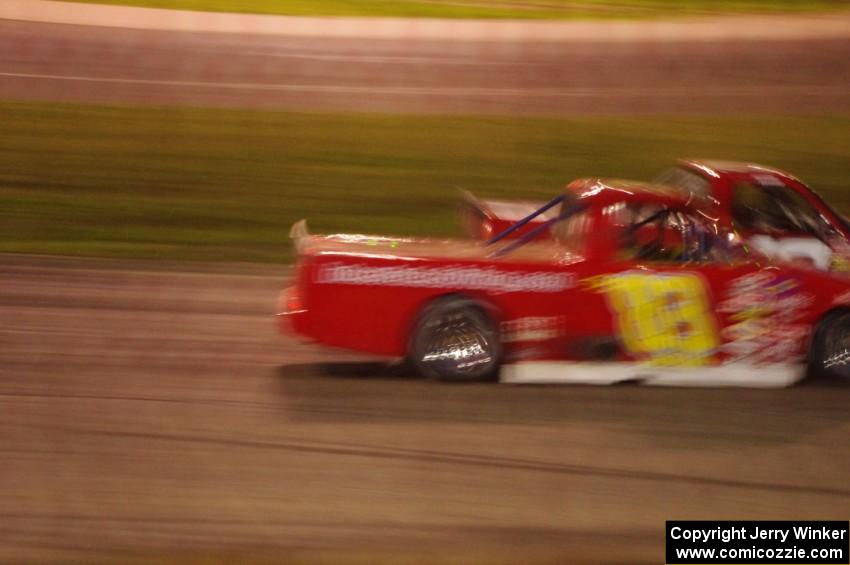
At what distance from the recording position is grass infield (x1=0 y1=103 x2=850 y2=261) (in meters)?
13.0

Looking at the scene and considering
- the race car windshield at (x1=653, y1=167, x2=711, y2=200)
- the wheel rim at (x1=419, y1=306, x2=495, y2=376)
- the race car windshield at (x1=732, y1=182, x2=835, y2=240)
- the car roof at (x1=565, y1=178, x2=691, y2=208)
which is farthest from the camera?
the race car windshield at (x1=653, y1=167, x2=711, y2=200)

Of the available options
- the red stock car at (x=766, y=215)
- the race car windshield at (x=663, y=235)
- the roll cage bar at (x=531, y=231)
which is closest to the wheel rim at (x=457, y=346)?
the roll cage bar at (x=531, y=231)

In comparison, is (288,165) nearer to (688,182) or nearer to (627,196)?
(688,182)

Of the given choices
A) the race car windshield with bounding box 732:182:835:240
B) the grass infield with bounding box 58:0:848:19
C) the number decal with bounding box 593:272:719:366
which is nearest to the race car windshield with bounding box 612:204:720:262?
the number decal with bounding box 593:272:719:366

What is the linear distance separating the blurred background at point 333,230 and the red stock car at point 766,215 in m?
1.55

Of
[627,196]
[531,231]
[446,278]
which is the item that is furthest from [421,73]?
[446,278]

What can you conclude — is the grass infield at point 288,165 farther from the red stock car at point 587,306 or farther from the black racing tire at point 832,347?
the black racing tire at point 832,347

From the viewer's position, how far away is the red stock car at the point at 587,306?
7.75 metres

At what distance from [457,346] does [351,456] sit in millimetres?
1639

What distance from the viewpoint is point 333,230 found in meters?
13.5

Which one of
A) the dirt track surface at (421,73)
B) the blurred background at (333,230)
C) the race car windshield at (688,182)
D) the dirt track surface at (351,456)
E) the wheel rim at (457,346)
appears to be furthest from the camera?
the dirt track surface at (421,73)

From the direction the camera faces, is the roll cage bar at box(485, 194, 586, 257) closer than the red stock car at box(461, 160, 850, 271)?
Yes

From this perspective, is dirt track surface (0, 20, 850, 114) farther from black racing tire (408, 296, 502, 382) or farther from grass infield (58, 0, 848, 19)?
black racing tire (408, 296, 502, 382)

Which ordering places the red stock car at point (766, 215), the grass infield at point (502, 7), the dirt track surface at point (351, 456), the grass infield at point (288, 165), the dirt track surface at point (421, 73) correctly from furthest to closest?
1. the grass infield at point (502, 7)
2. the dirt track surface at point (421, 73)
3. the grass infield at point (288, 165)
4. the red stock car at point (766, 215)
5. the dirt track surface at point (351, 456)
